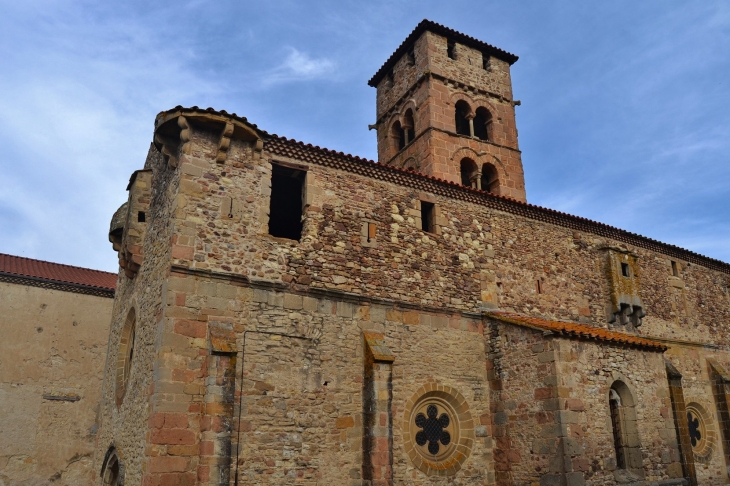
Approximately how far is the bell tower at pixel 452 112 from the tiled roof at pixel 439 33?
0.04 m

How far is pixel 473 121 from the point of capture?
21766 millimetres

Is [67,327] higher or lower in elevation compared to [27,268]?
lower

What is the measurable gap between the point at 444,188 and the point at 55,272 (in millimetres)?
15168

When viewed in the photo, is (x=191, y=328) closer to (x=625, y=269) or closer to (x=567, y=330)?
(x=567, y=330)

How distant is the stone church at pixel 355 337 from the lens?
10.7m

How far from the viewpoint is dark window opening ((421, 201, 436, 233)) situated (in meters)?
14.7

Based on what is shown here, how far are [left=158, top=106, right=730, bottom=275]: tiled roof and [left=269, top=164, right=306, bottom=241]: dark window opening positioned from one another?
1.50 m

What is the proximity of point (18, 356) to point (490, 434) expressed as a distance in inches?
597

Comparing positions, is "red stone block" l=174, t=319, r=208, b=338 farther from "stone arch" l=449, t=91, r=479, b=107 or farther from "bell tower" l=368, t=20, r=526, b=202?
"stone arch" l=449, t=91, r=479, b=107

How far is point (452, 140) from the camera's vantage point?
20531 millimetres

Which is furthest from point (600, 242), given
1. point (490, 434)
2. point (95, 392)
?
point (95, 392)

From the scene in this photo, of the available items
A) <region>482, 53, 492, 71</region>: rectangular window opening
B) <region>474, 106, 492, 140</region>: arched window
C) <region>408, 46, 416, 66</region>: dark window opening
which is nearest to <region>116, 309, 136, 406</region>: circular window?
<region>474, 106, 492, 140</region>: arched window

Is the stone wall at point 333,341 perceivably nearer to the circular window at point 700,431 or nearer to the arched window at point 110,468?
the arched window at point 110,468

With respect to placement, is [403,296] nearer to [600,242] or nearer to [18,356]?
[600,242]
